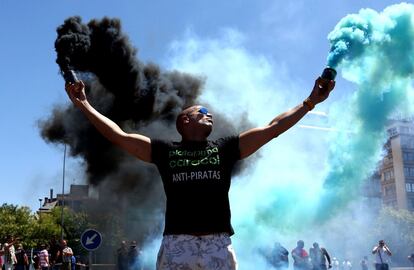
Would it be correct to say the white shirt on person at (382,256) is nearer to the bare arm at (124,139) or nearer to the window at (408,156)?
the bare arm at (124,139)

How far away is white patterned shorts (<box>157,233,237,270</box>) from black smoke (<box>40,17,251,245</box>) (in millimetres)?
35835

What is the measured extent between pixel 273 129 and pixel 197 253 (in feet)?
2.55

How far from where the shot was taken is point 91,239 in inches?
563

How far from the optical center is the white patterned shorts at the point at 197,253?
267 centimetres

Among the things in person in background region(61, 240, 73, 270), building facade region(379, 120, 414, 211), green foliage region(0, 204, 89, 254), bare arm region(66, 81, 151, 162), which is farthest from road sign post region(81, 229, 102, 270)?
building facade region(379, 120, 414, 211)

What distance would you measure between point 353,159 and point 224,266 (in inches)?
990

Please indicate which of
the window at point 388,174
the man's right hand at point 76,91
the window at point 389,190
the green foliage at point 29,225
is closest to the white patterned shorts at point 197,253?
the man's right hand at point 76,91

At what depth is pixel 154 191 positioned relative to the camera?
39.9m

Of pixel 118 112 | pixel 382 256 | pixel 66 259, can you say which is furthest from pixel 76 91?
pixel 118 112

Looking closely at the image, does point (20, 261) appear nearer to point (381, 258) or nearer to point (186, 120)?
point (381, 258)

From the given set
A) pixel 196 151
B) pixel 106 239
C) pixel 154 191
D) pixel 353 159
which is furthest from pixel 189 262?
pixel 106 239

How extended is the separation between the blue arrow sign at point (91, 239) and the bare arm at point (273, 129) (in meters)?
11.9

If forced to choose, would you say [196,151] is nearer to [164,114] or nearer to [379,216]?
[164,114]

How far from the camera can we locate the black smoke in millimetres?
39969
